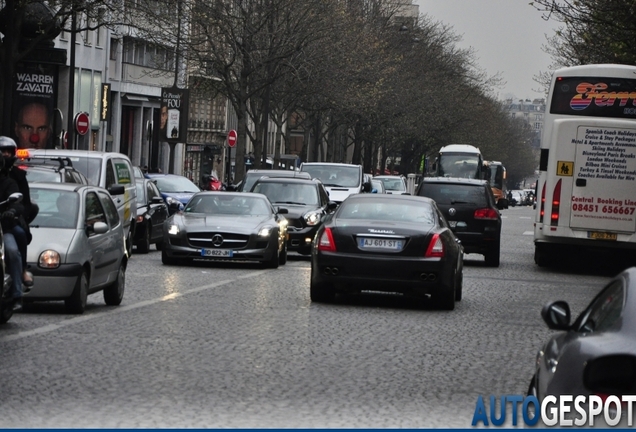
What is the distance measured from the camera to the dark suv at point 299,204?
1160 inches

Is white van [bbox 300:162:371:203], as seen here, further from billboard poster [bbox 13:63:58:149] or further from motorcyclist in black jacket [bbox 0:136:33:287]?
motorcyclist in black jacket [bbox 0:136:33:287]

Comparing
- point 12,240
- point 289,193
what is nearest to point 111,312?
point 12,240

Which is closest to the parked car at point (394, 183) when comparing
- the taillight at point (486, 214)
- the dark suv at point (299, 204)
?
the dark suv at point (299, 204)

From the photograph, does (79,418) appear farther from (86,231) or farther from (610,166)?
(610,166)

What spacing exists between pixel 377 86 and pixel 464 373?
59173 millimetres

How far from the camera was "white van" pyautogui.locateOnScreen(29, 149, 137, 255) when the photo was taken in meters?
25.6

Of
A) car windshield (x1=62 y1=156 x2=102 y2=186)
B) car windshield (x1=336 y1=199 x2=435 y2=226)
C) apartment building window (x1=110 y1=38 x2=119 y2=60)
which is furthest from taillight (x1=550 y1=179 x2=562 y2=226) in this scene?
apartment building window (x1=110 y1=38 x2=119 y2=60)

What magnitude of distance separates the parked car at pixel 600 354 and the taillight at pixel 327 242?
33.8 feet

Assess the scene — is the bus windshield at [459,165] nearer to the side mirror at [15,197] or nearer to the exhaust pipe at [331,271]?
the exhaust pipe at [331,271]

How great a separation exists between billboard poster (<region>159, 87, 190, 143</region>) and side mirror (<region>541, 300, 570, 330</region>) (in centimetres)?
3878

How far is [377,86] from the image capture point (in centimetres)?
7031

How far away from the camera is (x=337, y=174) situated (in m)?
43.0

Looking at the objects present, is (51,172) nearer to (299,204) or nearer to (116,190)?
(116,190)

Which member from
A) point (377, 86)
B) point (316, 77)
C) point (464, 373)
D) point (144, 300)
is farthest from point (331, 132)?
point (464, 373)
